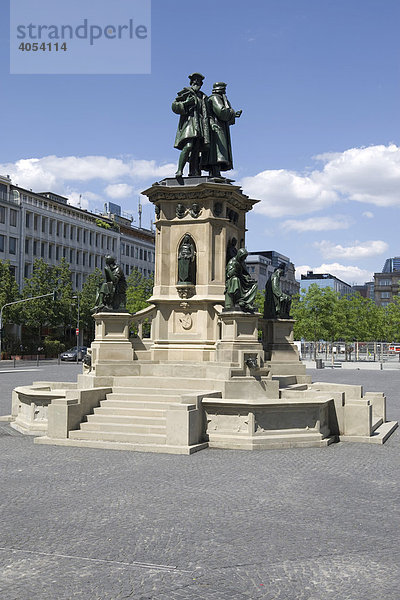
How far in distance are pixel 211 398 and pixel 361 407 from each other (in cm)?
327

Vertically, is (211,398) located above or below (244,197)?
below

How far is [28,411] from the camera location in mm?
14773

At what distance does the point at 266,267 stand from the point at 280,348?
4975 inches

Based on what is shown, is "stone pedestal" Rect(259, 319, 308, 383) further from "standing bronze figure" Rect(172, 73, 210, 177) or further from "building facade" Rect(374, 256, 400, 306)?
"building facade" Rect(374, 256, 400, 306)

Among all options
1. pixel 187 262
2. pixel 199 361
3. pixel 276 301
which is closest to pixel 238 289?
pixel 187 262

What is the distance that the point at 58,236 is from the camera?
80.3 meters

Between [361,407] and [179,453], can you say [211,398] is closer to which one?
[179,453]

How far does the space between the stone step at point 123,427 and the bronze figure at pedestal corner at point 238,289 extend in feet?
11.6

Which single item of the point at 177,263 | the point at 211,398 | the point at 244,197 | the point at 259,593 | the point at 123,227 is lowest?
the point at 259,593

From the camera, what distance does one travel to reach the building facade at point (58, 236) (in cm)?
7156

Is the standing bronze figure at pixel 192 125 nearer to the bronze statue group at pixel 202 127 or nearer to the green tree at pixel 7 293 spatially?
the bronze statue group at pixel 202 127

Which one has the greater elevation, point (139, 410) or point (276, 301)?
point (276, 301)

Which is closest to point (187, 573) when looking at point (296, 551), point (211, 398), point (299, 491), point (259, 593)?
point (259, 593)

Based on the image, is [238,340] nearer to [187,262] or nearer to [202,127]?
[187,262]
